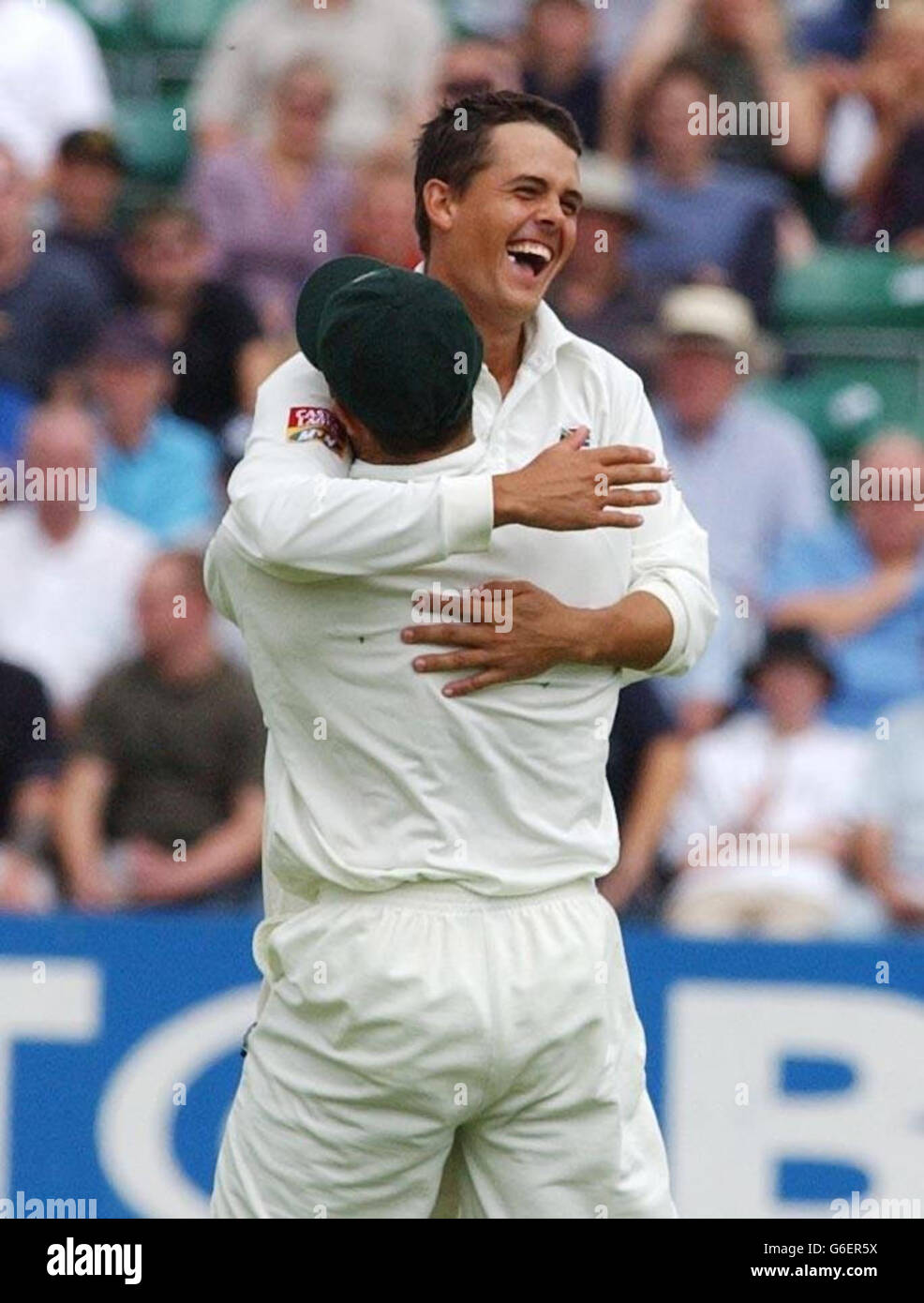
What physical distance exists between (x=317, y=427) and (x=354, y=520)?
0.21 meters

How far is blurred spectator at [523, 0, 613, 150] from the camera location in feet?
27.0

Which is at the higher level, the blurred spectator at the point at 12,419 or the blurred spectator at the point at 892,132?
the blurred spectator at the point at 892,132

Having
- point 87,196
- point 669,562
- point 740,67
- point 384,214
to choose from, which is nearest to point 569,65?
point 740,67

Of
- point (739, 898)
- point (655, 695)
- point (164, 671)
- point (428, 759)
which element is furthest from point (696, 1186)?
point (428, 759)

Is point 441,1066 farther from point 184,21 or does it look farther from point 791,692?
point 184,21

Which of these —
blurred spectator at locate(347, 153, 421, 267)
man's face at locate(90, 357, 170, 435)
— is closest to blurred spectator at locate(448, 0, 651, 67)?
blurred spectator at locate(347, 153, 421, 267)

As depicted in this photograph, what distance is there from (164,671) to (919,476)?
222 cm

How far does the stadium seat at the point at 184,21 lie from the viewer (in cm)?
859

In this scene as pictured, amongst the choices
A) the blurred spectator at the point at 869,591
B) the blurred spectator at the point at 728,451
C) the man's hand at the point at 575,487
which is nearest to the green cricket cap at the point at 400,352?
the man's hand at the point at 575,487

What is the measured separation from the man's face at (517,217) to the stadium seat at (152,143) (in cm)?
513

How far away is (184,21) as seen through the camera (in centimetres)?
866

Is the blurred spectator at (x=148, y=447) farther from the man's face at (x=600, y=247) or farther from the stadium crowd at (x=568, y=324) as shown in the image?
the man's face at (x=600, y=247)

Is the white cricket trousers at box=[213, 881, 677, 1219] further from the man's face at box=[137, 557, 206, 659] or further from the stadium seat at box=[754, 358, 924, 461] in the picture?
the stadium seat at box=[754, 358, 924, 461]
